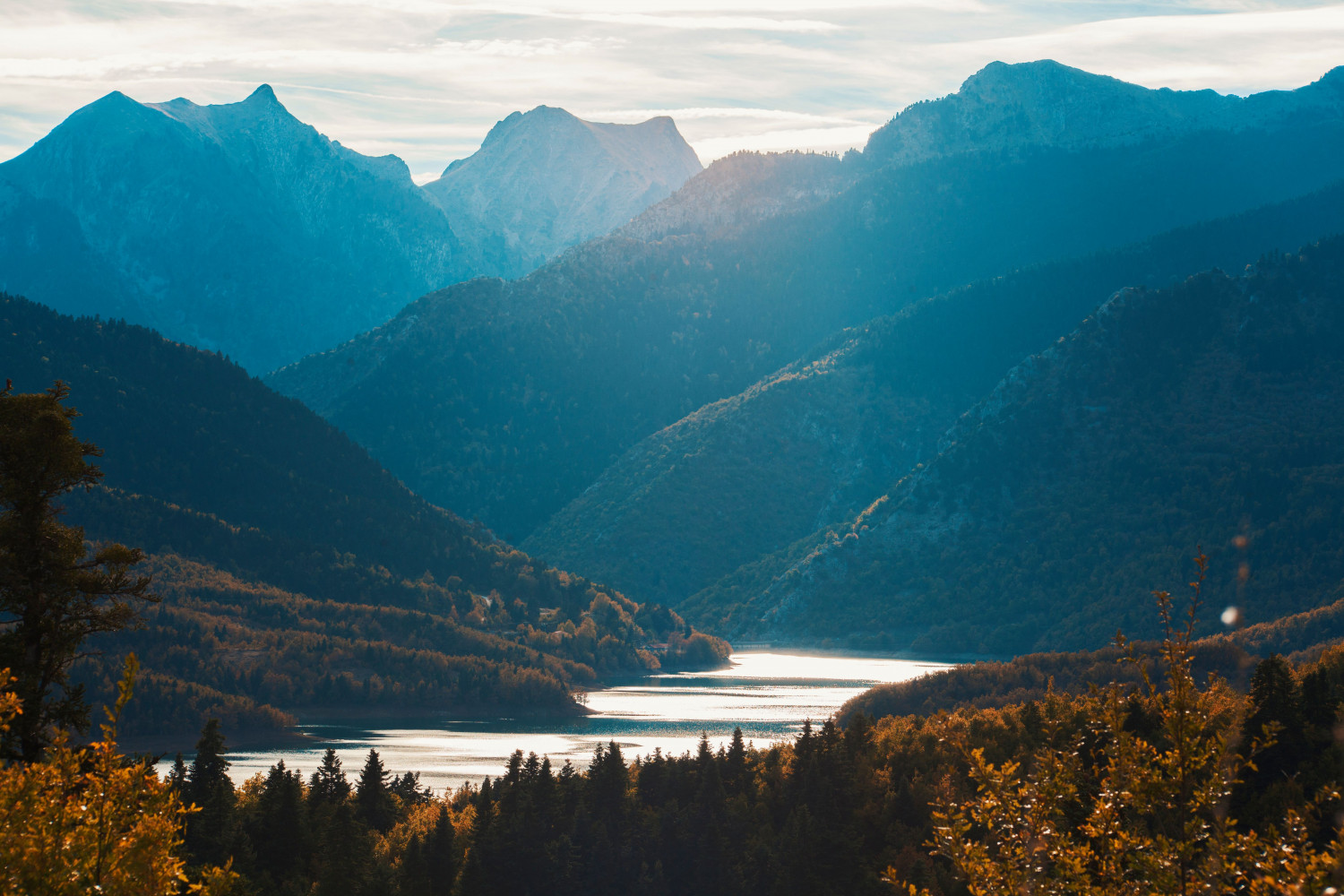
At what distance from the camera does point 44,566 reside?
45.3 meters

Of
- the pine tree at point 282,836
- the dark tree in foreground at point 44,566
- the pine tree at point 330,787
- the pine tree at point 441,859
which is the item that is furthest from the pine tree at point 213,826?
the dark tree in foreground at point 44,566

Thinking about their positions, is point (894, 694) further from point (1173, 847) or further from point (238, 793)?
point (1173, 847)

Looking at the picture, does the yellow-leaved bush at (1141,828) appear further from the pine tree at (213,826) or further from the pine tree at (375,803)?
the pine tree at (375,803)

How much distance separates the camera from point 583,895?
318ft

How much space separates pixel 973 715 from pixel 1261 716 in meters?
47.2

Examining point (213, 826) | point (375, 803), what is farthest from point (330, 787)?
point (213, 826)

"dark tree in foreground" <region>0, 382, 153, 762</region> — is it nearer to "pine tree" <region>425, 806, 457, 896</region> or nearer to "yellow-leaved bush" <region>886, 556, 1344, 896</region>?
"yellow-leaved bush" <region>886, 556, 1344, 896</region>

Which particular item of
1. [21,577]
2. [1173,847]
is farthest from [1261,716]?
[21,577]

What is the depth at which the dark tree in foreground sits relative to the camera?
44.3 metres

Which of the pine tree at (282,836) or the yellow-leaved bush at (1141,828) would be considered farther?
the pine tree at (282,836)

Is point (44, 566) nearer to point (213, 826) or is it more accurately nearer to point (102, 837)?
point (102, 837)

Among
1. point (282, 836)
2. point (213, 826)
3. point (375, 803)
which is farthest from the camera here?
point (375, 803)

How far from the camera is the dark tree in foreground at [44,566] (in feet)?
145

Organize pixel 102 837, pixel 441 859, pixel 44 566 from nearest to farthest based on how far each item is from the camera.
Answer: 1. pixel 102 837
2. pixel 44 566
3. pixel 441 859
